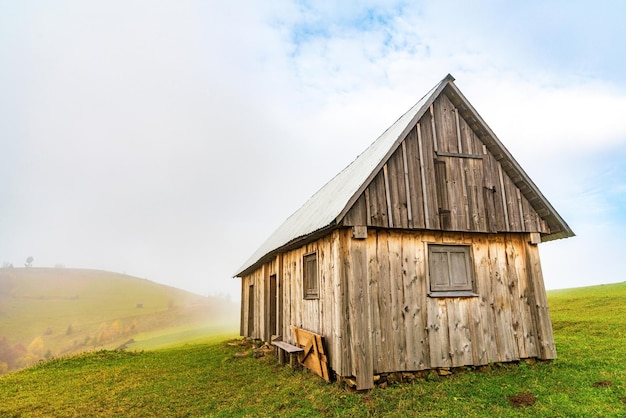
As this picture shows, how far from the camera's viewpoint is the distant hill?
168 ft

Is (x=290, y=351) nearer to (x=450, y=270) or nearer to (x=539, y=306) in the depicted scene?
(x=450, y=270)

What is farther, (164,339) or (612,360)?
(164,339)

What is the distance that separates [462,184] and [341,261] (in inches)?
162

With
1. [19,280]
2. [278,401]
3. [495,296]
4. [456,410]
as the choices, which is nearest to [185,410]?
[278,401]

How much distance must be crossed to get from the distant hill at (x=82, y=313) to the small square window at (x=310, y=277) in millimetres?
44093

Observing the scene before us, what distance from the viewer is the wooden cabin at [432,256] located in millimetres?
7895

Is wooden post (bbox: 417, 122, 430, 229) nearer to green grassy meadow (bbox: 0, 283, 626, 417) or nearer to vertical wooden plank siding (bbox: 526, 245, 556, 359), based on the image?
vertical wooden plank siding (bbox: 526, 245, 556, 359)

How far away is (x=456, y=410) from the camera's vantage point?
6527 millimetres

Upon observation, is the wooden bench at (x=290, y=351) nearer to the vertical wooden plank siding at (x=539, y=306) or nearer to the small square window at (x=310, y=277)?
the small square window at (x=310, y=277)

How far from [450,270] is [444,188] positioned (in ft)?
7.04

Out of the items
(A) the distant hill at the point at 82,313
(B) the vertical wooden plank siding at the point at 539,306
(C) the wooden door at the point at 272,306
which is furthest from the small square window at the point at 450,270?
(A) the distant hill at the point at 82,313

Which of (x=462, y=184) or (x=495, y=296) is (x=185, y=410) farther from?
(x=462, y=184)

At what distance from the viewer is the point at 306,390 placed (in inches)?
323

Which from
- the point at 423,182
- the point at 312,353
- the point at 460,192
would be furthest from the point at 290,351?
the point at 460,192
